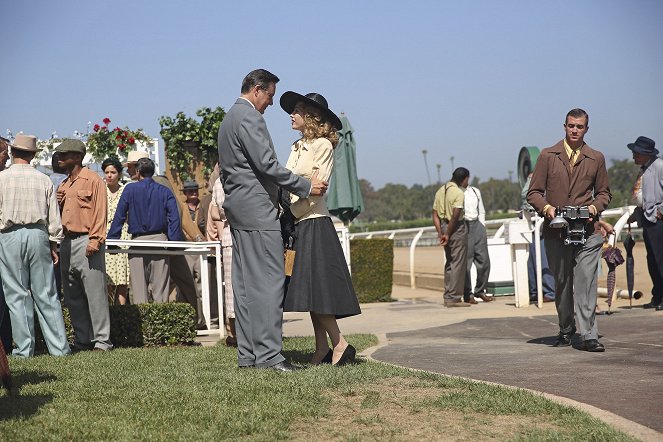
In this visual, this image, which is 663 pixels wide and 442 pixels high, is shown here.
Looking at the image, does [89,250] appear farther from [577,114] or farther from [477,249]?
[477,249]

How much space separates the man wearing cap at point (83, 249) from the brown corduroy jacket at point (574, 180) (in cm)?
384

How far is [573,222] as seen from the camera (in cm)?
847

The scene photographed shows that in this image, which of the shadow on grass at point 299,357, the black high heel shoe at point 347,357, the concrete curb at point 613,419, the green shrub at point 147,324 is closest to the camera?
the concrete curb at point 613,419

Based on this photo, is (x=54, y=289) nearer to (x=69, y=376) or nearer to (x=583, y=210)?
(x=69, y=376)

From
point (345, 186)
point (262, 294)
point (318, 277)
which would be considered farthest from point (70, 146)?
point (345, 186)

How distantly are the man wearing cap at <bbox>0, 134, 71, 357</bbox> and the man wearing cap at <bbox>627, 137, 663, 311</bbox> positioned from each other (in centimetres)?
664

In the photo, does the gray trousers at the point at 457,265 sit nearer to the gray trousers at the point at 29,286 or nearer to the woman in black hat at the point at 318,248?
the gray trousers at the point at 29,286

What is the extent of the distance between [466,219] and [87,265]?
23.0ft

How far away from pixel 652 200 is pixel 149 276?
227 inches

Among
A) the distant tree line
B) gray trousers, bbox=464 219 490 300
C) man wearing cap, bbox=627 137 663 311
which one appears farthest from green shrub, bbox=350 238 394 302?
the distant tree line

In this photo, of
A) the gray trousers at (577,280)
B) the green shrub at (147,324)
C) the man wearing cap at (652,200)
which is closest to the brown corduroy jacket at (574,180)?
the gray trousers at (577,280)

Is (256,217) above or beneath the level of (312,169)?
beneath

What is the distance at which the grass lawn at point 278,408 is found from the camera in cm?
488

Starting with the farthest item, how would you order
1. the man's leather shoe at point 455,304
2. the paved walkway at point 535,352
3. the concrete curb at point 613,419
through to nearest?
the man's leather shoe at point 455,304 → the paved walkway at point 535,352 → the concrete curb at point 613,419
